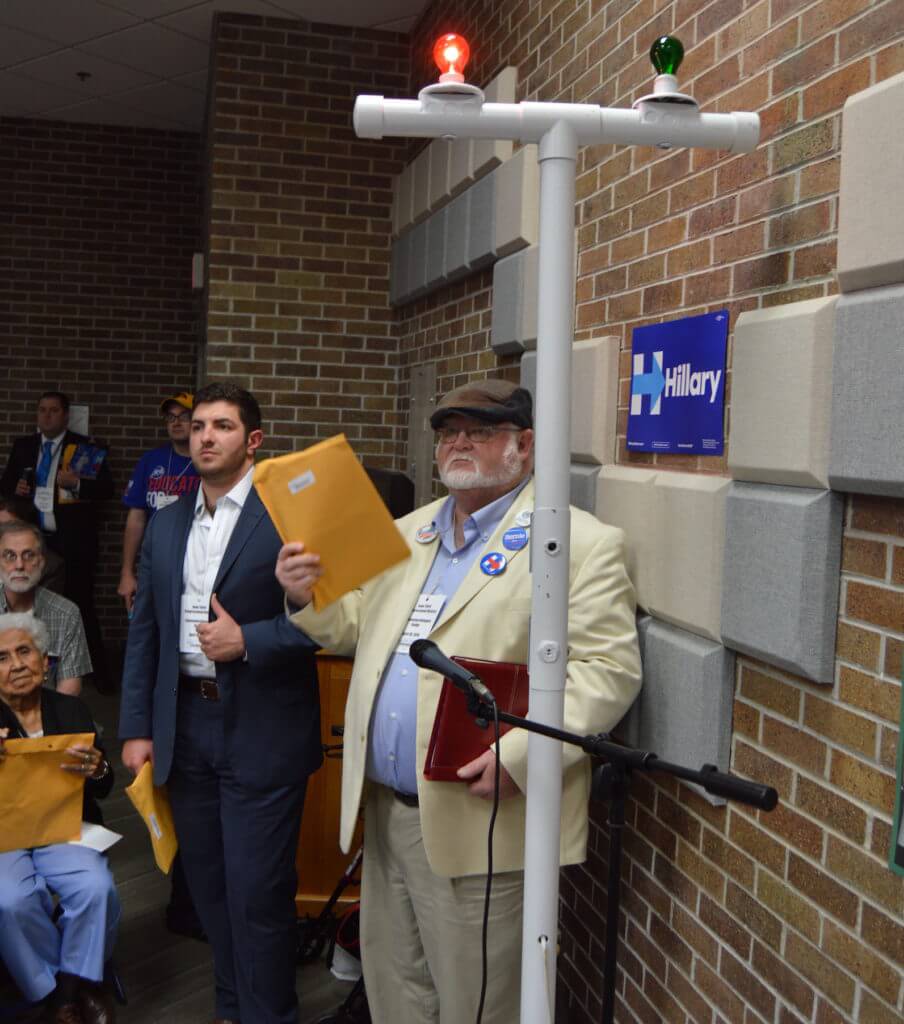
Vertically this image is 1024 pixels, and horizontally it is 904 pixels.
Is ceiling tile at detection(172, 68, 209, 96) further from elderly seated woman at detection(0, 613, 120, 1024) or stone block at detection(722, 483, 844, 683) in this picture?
stone block at detection(722, 483, 844, 683)

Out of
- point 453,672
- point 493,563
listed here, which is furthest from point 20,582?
point 453,672

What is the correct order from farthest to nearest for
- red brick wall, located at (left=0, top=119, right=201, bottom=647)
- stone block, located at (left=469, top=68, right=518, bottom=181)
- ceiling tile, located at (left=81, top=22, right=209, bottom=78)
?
red brick wall, located at (left=0, top=119, right=201, bottom=647) < ceiling tile, located at (left=81, top=22, right=209, bottom=78) < stone block, located at (left=469, top=68, right=518, bottom=181)

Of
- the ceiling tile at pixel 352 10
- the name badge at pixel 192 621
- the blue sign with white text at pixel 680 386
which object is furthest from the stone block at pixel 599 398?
the ceiling tile at pixel 352 10

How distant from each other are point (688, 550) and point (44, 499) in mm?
5541

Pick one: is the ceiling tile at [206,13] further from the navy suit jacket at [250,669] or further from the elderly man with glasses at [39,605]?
the navy suit jacket at [250,669]

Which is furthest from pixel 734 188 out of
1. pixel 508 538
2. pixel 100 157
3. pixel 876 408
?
pixel 100 157

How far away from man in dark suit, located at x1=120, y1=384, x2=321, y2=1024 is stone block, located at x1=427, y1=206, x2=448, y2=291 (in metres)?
1.55

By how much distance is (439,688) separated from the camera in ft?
7.30

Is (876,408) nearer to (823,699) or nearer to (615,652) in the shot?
(823,699)

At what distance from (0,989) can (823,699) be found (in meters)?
2.71

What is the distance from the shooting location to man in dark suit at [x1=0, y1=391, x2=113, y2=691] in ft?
22.1

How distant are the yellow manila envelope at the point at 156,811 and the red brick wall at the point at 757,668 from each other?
44.1 inches

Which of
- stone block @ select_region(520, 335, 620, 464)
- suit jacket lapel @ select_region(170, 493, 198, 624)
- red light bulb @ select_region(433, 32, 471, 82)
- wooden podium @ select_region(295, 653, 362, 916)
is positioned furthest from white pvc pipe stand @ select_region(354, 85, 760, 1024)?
wooden podium @ select_region(295, 653, 362, 916)

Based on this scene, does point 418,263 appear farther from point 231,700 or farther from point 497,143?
point 231,700
